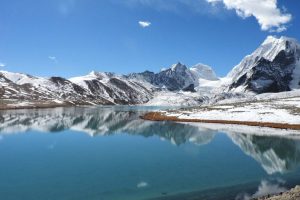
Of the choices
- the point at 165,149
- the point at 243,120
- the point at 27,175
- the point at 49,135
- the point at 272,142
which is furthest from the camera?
the point at 243,120

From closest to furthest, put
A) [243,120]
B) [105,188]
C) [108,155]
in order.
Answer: [105,188], [108,155], [243,120]

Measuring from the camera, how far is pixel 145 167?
1393 inches

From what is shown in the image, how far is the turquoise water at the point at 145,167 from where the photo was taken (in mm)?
26125

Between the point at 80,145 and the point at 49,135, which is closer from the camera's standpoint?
the point at 80,145

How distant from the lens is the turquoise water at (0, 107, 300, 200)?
26125 millimetres

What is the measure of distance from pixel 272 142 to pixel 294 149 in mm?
6999

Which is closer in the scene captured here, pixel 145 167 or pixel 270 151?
pixel 145 167

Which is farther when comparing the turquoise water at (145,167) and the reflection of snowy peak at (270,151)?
the reflection of snowy peak at (270,151)

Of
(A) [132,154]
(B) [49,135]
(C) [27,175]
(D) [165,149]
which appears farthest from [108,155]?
(B) [49,135]

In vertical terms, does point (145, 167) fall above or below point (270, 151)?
below

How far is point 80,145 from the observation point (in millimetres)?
51344

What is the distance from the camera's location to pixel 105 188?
26.8 metres

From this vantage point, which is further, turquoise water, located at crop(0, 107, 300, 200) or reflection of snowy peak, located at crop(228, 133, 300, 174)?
reflection of snowy peak, located at crop(228, 133, 300, 174)

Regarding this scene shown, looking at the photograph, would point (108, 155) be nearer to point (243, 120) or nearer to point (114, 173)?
point (114, 173)
